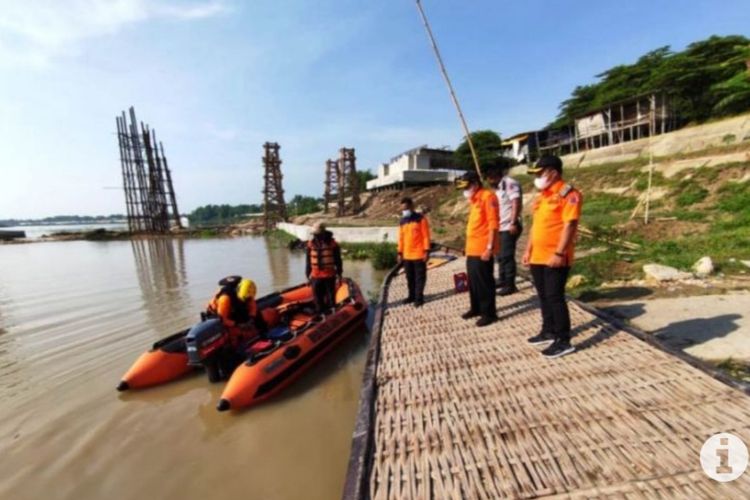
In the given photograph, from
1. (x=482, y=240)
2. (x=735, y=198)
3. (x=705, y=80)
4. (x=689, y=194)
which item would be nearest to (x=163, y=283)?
(x=482, y=240)

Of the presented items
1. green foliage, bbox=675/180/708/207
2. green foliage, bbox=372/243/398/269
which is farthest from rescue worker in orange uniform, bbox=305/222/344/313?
green foliage, bbox=675/180/708/207

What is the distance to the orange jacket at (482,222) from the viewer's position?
4.55 meters

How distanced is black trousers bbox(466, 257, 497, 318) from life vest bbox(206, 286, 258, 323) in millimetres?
3115

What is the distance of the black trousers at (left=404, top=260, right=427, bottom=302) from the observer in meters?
5.93

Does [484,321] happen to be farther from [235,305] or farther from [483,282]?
[235,305]

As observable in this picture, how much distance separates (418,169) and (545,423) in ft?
119

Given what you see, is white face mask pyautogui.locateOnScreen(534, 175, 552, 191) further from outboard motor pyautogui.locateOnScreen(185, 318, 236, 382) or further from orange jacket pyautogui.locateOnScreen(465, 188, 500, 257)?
outboard motor pyautogui.locateOnScreen(185, 318, 236, 382)

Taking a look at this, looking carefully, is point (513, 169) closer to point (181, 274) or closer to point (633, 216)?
point (633, 216)

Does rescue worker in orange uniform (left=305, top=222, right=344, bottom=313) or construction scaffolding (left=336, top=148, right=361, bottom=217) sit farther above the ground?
construction scaffolding (left=336, top=148, right=361, bottom=217)

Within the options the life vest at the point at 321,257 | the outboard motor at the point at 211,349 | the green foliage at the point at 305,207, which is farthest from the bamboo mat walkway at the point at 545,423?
the green foliage at the point at 305,207

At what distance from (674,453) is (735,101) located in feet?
89.1

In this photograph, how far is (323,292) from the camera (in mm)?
7066

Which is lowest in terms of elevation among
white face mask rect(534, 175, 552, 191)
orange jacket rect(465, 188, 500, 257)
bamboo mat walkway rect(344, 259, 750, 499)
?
bamboo mat walkway rect(344, 259, 750, 499)

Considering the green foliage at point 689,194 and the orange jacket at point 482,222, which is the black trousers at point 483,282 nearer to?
the orange jacket at point 482,222
